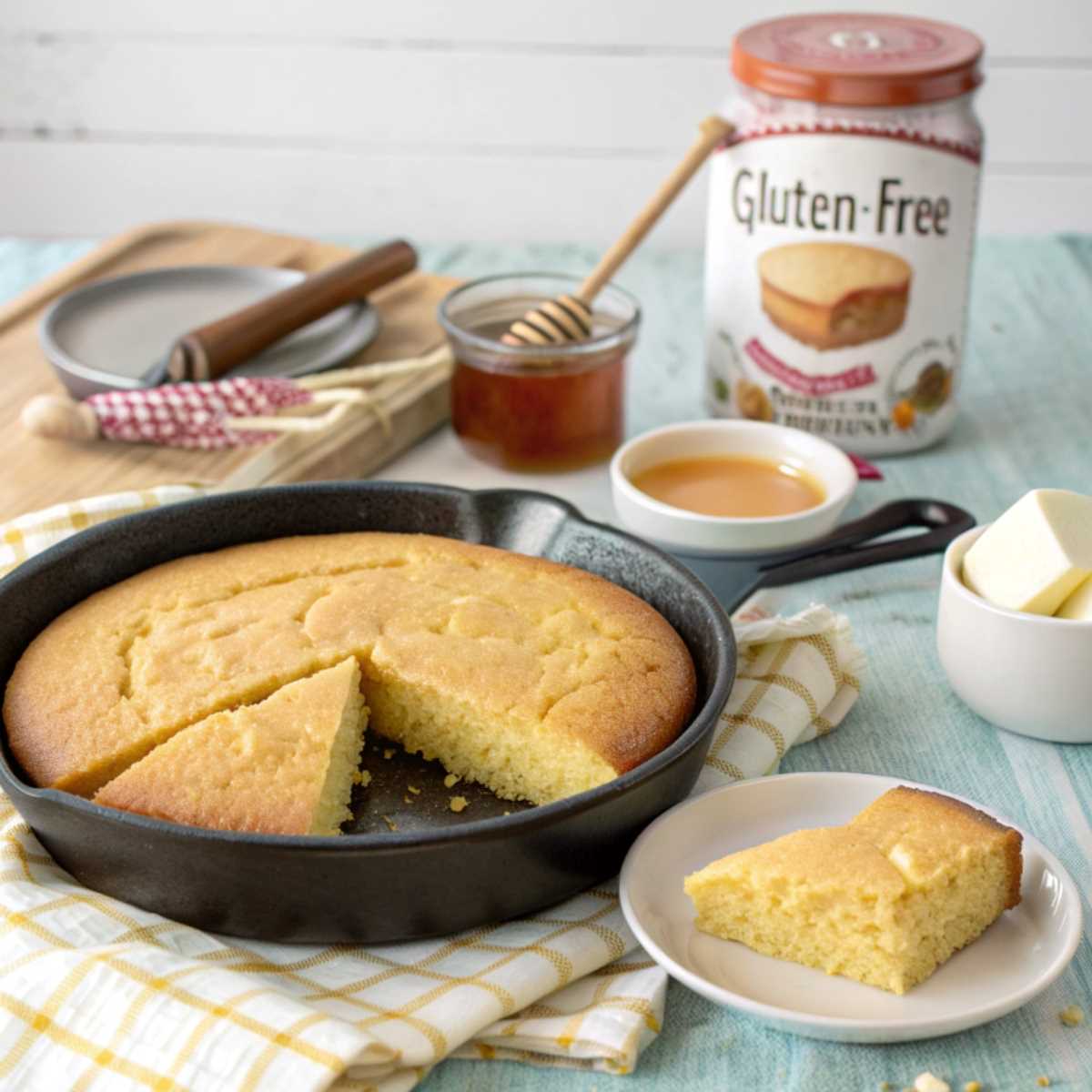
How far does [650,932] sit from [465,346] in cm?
130

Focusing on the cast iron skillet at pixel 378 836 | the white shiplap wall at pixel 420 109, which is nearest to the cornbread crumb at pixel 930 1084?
the cast iron skillet at pixel 378 836

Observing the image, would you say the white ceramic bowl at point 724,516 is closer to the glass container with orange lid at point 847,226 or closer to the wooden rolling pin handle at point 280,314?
the glass container with orange lid at point 847,226

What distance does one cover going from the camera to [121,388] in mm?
2615

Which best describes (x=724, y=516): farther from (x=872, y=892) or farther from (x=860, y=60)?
(x=872, y=892)

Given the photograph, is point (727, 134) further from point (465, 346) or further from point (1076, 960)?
point (1076, 960)

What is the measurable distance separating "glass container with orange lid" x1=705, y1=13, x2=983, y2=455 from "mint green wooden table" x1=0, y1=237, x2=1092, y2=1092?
0.19 m

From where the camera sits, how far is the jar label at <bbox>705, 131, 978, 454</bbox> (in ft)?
7.96

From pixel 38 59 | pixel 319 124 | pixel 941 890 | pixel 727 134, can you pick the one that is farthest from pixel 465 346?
pixel 38 59

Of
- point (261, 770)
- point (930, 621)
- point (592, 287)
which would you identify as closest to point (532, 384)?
point (592, 287)

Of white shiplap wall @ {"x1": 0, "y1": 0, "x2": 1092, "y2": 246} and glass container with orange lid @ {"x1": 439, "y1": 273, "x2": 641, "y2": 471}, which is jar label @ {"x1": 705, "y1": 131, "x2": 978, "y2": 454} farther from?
white shiplap wall @ {"x1": 0, "y1": 0, "x2": 1092, "y2": 246}

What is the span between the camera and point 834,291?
2.49 m

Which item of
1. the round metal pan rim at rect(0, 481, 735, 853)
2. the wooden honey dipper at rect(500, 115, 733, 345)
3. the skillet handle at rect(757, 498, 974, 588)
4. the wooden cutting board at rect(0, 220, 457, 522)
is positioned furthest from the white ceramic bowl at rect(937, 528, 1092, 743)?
the wooden cutting board at rect(0, 220, 457, 522)

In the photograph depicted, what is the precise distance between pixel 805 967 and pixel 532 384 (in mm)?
1290

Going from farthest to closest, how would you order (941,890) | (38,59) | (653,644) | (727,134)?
1. (38,59)
2. (727,134)
3. (653,644)
4. (941,890)
